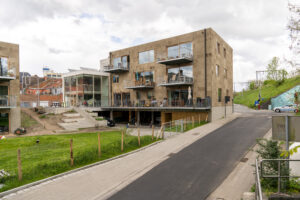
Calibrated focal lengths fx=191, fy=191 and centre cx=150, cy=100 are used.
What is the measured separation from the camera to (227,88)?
1158 inches

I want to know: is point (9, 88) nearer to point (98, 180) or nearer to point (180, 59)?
point (98, 180)

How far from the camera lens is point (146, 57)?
96.5 feet

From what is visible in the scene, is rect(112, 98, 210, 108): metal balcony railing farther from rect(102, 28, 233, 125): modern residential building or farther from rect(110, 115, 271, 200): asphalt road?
rect(110, 115, 271, 200): asphalt road

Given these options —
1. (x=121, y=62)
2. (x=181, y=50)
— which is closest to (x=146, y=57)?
(x=121, y=62)

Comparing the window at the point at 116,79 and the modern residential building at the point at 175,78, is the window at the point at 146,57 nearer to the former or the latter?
the modern residential building at the point at 175,78

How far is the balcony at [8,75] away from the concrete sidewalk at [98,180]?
53.0ft

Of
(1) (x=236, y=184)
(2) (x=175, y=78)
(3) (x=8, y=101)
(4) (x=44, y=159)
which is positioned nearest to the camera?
(1) (x=236, y=184)

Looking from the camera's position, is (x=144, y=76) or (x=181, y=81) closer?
(x=181, y=81)

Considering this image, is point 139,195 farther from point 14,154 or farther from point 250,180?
point 14,154

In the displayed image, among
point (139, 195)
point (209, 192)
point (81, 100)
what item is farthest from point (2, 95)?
point (209, 192)

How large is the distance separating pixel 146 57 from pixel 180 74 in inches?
271

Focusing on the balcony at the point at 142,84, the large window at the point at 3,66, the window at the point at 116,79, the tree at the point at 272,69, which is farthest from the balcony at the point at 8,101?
the tree at the point at 272,69

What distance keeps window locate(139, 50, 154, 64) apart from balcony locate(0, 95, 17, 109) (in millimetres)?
17357

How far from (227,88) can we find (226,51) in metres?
5.57
